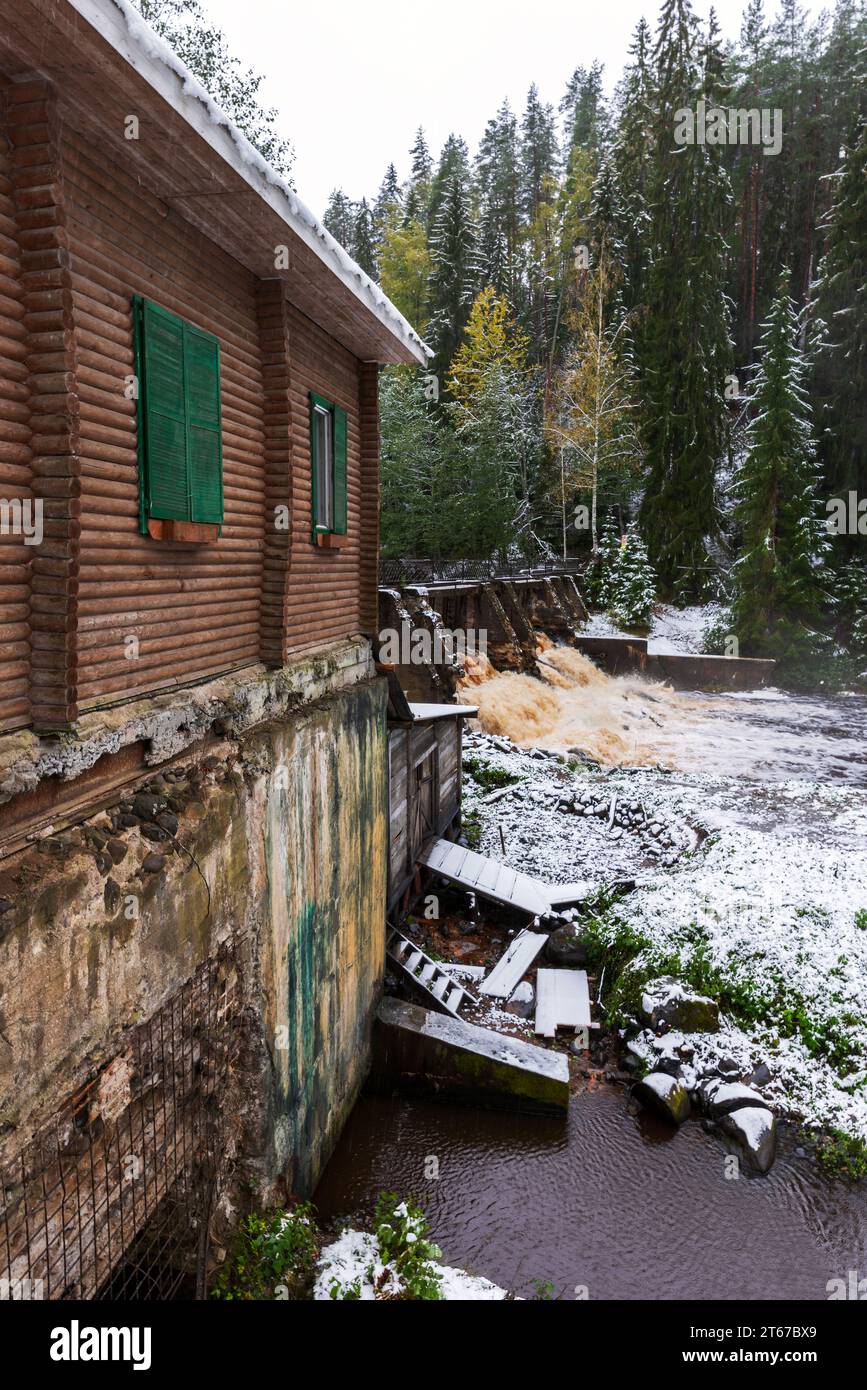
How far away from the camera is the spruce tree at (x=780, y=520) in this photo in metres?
28.5

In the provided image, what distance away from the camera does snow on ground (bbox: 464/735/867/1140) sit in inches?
387

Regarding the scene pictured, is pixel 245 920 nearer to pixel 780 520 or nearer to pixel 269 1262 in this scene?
pixel 269 1262

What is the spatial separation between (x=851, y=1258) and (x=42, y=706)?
854 centimetres

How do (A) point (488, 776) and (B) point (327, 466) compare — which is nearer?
(B) point (327, 466)

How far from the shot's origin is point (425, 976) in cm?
1060

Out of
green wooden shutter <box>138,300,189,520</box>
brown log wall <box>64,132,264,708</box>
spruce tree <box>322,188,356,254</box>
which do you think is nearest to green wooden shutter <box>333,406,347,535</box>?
brown log wall <box>64,132,264,708</box>

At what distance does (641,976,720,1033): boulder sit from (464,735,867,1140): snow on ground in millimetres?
219

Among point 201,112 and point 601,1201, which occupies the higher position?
point 201,112

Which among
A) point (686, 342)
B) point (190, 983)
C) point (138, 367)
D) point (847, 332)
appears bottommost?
point (190, 983)

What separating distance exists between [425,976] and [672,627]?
82.6ft

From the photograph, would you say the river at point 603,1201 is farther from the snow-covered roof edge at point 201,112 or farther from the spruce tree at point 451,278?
the spruce tree at point 451,278

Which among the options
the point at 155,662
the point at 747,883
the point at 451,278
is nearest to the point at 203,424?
the point at 155,662

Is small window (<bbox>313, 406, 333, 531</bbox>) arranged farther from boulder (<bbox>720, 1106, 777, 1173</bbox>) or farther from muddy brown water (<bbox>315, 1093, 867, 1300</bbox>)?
boulder (<bbox>720, 1106, 777, 1173</bbox>)

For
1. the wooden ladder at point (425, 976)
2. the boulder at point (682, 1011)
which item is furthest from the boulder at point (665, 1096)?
the wooden ladder at point (425, 976)
